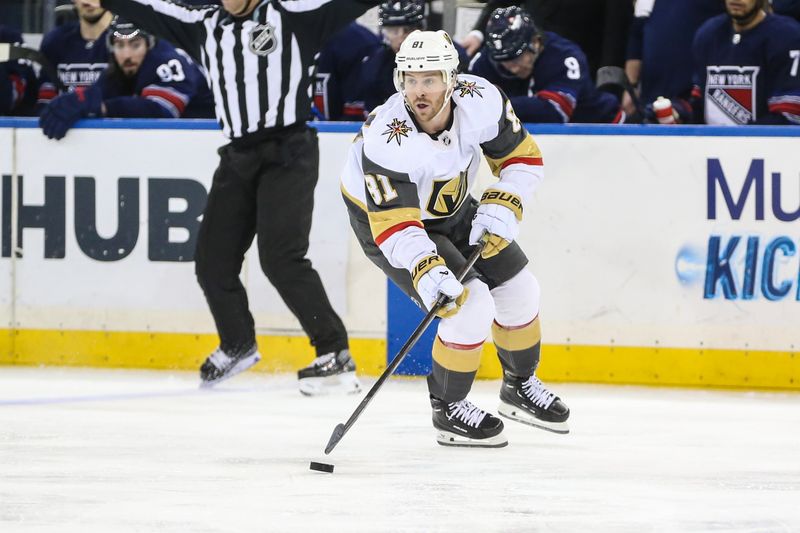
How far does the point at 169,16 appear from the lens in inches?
193

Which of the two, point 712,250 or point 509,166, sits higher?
point 509,166

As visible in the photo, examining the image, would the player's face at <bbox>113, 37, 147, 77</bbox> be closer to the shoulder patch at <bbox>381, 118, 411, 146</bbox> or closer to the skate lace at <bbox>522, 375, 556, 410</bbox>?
the shoulder patch at <bbox>381, 118, 411, 146</bbox>

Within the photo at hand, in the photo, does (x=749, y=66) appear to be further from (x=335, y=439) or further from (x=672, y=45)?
(x=335, y=439)

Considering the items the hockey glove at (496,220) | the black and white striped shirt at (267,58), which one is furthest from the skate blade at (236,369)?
the hockey glove at (496,220)

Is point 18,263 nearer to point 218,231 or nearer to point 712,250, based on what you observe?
point 218,231

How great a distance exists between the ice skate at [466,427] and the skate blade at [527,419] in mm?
192

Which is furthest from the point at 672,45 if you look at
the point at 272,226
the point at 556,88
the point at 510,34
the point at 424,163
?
the point at 424,163

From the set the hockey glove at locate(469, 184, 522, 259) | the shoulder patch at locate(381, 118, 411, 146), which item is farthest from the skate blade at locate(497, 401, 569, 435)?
the shoulder patch at locate(381, 118, 411, 146)

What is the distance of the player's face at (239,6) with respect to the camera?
4762 millimetres

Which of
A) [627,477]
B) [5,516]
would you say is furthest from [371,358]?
[5,516]

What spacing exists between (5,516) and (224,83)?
2.15 m

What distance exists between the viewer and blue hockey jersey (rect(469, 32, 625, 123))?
5.26 meters

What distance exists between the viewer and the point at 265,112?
480 centimetres

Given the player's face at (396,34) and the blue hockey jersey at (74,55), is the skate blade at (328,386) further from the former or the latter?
the blue hockey jersey at (74,55)
